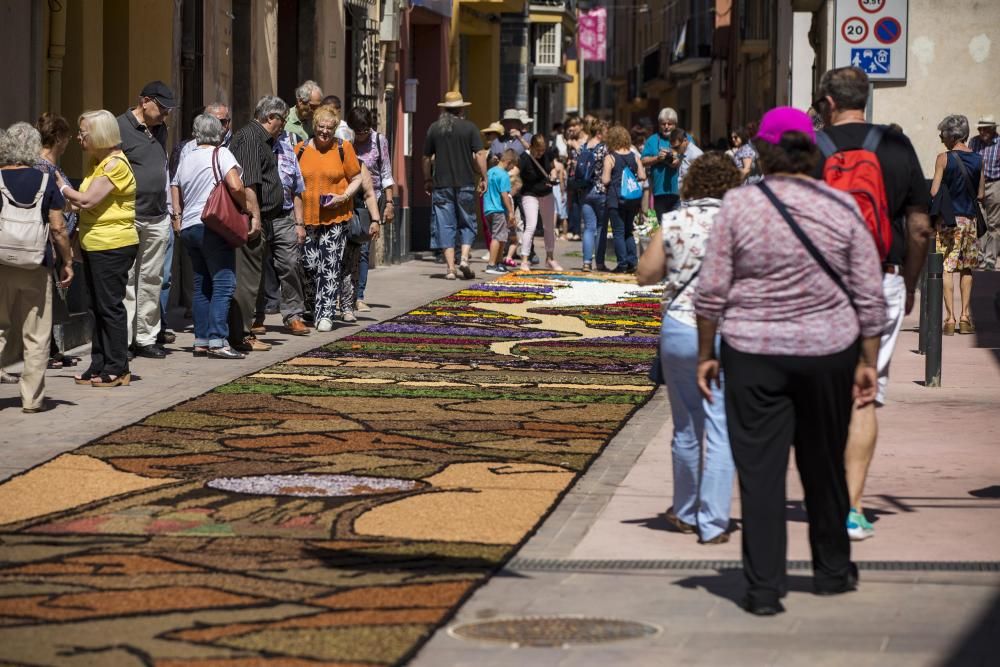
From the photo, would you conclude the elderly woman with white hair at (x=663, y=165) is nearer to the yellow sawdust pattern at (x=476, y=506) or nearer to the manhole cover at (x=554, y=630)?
the yellow sawdust pattern at (x=476, y=506)

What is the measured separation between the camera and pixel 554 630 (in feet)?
20.7

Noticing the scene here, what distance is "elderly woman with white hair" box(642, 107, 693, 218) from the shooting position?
80.5 ft

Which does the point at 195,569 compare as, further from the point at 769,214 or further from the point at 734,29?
the point at 734,29

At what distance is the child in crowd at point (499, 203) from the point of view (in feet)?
77.9

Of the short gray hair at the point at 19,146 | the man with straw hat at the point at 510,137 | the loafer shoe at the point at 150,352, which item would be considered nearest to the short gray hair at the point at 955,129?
the loafer shoe at the point at 150,352

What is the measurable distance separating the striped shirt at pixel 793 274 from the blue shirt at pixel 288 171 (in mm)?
9386

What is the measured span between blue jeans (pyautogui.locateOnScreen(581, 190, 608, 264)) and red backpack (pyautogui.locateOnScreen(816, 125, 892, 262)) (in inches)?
670

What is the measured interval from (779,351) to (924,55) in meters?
21.4

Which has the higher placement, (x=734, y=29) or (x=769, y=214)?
(x=734, y=29)

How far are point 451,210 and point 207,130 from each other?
9.39 m

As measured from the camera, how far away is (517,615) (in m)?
6.49

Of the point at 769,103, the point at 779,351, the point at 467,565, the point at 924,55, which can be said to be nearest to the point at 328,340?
the point at 467,565

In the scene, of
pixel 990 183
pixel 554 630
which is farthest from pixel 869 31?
pixel 554 630

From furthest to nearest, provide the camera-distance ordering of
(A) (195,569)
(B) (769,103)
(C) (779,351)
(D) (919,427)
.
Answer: (B) (769,103), (D) (919,427), (A) (195,569), (C) (779,351)
